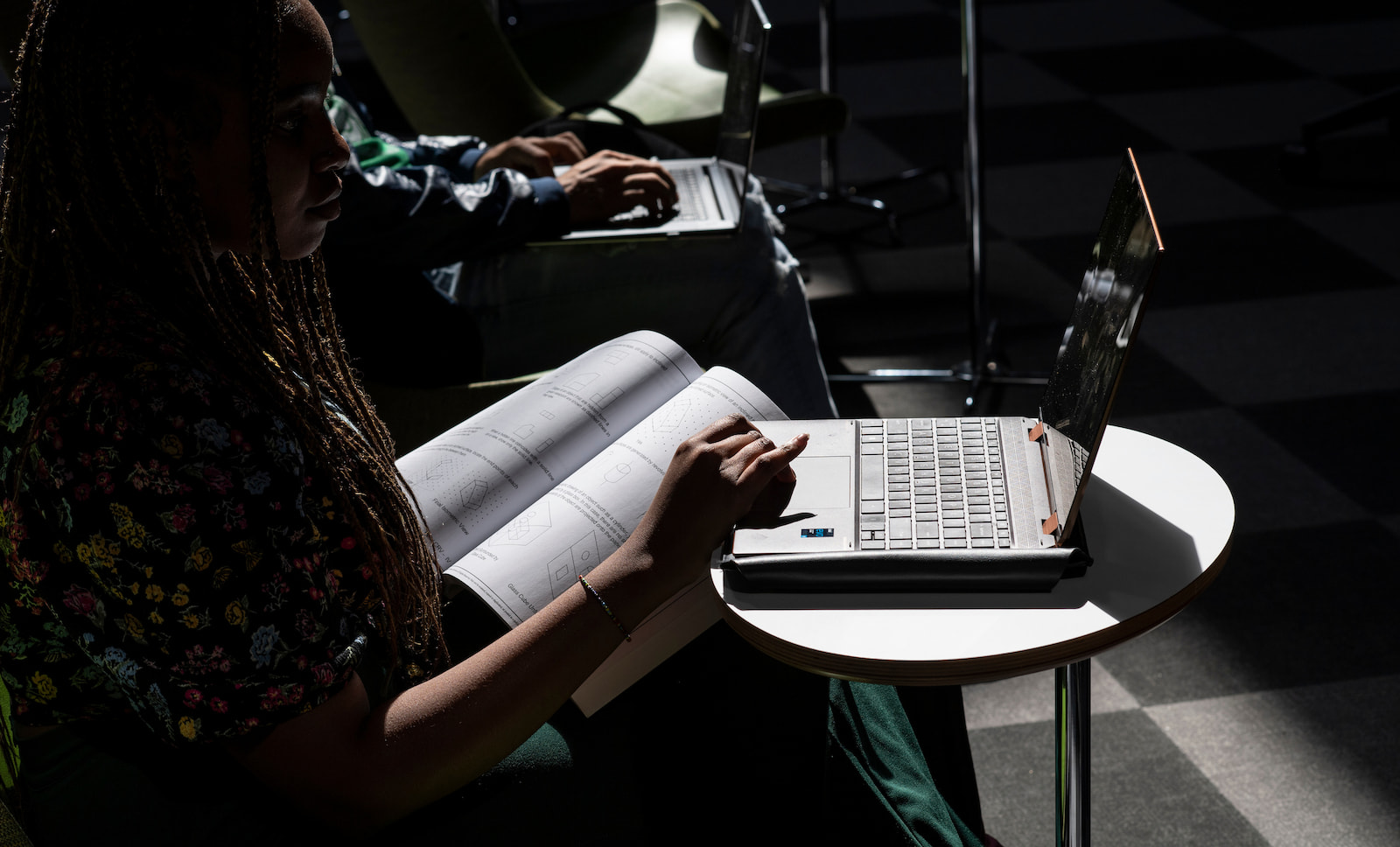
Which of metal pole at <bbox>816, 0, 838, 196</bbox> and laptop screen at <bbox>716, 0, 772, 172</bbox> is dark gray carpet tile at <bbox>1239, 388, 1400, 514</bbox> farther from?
metal pole at <bbox>816, 0, 838, 196</bbox>

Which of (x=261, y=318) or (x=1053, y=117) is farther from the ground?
(x=261, y=318)

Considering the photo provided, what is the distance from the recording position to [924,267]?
3.08m

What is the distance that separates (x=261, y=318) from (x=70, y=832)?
376mm

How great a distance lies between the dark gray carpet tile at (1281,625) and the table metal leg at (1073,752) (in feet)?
2.10

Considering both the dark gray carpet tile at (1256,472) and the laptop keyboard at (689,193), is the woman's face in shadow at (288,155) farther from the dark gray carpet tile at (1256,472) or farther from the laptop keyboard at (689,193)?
the dark gray carpet tile at (1256,472)

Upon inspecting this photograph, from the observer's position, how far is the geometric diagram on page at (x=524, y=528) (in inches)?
40.0

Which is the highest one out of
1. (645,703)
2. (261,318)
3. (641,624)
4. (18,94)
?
(18,94)

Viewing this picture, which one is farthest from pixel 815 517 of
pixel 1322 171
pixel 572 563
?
pixel 1322 171

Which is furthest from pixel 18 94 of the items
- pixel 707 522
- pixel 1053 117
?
pixel 1053 117

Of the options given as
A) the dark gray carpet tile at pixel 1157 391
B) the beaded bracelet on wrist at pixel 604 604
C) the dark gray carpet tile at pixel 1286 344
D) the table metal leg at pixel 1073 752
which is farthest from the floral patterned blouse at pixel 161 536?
the dark gray carpet tile at pixel 1286 344

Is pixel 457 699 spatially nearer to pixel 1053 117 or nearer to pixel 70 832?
pixel 70 832

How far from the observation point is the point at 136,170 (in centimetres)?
79

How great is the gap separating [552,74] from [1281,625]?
2.04 m

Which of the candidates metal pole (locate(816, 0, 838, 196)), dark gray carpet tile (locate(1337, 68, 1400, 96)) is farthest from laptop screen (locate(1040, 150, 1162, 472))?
dark gray carpet tile (locate(1337, 68, 1400, 96))
